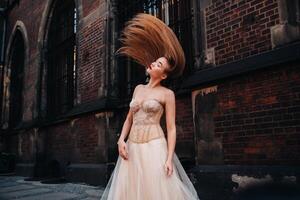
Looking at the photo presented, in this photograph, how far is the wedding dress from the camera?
7.55 feet

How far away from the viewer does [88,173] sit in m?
6.64

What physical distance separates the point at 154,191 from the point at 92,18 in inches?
234

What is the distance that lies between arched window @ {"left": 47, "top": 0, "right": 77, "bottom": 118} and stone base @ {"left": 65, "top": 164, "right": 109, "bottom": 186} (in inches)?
80.3

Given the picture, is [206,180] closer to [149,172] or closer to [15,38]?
[149,172]

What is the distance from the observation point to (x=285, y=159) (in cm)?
346

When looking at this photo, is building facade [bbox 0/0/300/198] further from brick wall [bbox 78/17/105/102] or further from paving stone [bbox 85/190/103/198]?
paving stone [bbox 85/190/103/198]

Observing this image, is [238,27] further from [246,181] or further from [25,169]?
[25,169]

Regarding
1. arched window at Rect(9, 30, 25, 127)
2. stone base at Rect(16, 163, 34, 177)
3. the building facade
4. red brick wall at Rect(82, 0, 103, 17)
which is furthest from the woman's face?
arched window at Rect(9, 30, 25, 127)

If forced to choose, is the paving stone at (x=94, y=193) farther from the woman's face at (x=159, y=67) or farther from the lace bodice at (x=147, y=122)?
the woman's face at (x=159, y=67)

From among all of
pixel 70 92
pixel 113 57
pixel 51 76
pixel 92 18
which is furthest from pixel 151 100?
pixel 51 76

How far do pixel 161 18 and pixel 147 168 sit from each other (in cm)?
428

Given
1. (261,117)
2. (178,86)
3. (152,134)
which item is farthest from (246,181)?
(178,86)

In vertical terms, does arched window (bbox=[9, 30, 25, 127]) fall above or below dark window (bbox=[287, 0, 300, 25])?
above

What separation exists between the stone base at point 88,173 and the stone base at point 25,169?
2.45 meters
